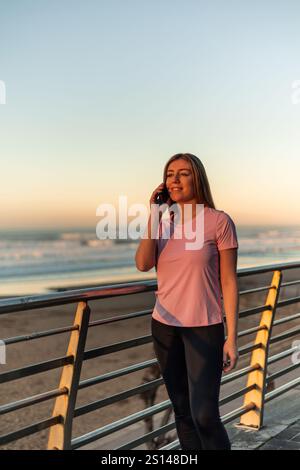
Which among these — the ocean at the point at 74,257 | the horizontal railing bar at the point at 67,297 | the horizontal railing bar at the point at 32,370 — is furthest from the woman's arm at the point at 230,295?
the ocean at the point at 74,257

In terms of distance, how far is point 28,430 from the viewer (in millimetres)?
2896

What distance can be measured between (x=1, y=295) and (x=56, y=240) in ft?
87.2

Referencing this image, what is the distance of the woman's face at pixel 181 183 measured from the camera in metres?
3.05

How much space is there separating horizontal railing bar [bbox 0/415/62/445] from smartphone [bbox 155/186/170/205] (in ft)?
3.74

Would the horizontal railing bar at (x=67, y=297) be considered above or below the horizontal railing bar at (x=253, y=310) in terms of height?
above

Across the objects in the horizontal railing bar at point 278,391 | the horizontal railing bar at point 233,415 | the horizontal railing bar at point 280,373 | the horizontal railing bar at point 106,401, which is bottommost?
the horizontal railing bar at point 278,391

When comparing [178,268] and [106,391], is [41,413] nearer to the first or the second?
[106,391]

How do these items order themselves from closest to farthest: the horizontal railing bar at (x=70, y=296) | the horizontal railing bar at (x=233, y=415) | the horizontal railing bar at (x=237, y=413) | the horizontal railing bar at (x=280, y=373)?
the horizontal railing bar at (x=70, y=296) → the horizontal railing bar at (x=233, y=415) → the horizontal railing bar at (x=237, y=413) → the horizontal railing bar at (x=280, y=373)

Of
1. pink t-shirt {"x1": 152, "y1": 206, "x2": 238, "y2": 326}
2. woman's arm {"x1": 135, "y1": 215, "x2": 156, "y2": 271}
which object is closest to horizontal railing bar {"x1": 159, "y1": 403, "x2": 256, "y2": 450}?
pink t-shirt {"x1": 152, "y1": 206, "x2": 238, "y2": 326}

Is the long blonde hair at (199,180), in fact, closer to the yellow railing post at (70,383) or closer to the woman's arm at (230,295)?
the woman's arm at (230,295)

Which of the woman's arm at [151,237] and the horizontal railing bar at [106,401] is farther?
the horizontal railing bar at [106,401]

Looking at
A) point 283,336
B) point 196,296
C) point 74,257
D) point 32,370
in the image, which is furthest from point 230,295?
point 74,257
